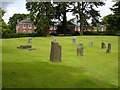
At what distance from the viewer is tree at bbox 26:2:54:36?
56.7 m

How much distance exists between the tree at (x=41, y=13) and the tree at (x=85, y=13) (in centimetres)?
820

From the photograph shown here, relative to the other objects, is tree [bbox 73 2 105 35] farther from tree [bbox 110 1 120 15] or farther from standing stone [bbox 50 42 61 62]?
standing stone [bbox 50 42 61 62]

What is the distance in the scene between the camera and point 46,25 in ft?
186

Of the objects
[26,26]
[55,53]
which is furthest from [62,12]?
[55,53]

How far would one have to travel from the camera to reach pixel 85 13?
65.6 metres

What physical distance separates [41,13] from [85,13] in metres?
13.3

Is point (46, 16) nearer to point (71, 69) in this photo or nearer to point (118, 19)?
point (118, 19)

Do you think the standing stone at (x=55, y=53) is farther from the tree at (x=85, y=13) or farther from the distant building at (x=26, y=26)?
the distant building at (x=26, y=26)

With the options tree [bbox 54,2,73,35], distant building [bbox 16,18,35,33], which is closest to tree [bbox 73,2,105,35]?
tree [bbox 54,2,73,35]

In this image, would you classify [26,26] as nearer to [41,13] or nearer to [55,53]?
[41,13]

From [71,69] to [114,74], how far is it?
258 cm

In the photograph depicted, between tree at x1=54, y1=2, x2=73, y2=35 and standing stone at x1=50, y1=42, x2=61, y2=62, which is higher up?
tree at x1=54, y1=2, x2=73, y2=35

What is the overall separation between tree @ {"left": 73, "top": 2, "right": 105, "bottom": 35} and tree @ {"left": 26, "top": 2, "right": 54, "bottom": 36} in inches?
323

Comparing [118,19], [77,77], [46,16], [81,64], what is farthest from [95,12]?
[77,77]
